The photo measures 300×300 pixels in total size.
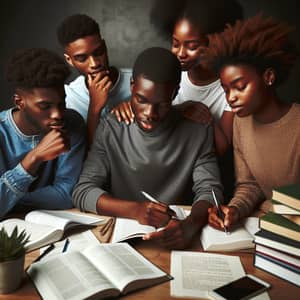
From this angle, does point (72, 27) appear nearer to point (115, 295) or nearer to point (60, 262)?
point (60, 262)

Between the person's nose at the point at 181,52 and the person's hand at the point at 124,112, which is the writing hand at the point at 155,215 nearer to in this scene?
the person's hand at the point at 124,112

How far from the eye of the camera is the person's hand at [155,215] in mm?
1271

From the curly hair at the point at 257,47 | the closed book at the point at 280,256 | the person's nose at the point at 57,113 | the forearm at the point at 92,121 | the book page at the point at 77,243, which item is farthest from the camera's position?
the forearm at the point at 92,121

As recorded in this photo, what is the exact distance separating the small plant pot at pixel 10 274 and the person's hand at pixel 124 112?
75 cm

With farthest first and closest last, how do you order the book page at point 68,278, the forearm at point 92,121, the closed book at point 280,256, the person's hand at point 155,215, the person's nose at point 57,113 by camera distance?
the forearm at point 92,121, the person's nose at point 57,113, the person's hand at point 155,215, the closed book at point 280,256, the book page at point 68,278

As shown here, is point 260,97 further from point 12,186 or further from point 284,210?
point 12,186

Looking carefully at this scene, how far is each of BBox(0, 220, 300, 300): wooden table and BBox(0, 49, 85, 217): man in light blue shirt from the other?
0.40 metres

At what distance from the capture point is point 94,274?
3.21ft

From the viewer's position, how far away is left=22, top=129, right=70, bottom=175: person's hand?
1433mm

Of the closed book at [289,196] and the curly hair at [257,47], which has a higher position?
the curly hair at [257,47]

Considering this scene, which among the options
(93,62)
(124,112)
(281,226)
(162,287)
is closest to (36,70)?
(93,62)

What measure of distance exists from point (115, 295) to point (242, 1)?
3.94ft

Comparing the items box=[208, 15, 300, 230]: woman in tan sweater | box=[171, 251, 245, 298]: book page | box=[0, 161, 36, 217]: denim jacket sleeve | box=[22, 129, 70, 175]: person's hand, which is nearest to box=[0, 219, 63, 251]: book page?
box=[0, 161, 36, 217]: denim jacket sleeve

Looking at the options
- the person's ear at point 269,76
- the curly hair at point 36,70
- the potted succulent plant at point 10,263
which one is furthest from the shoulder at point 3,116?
the person's ear at point 269,76
